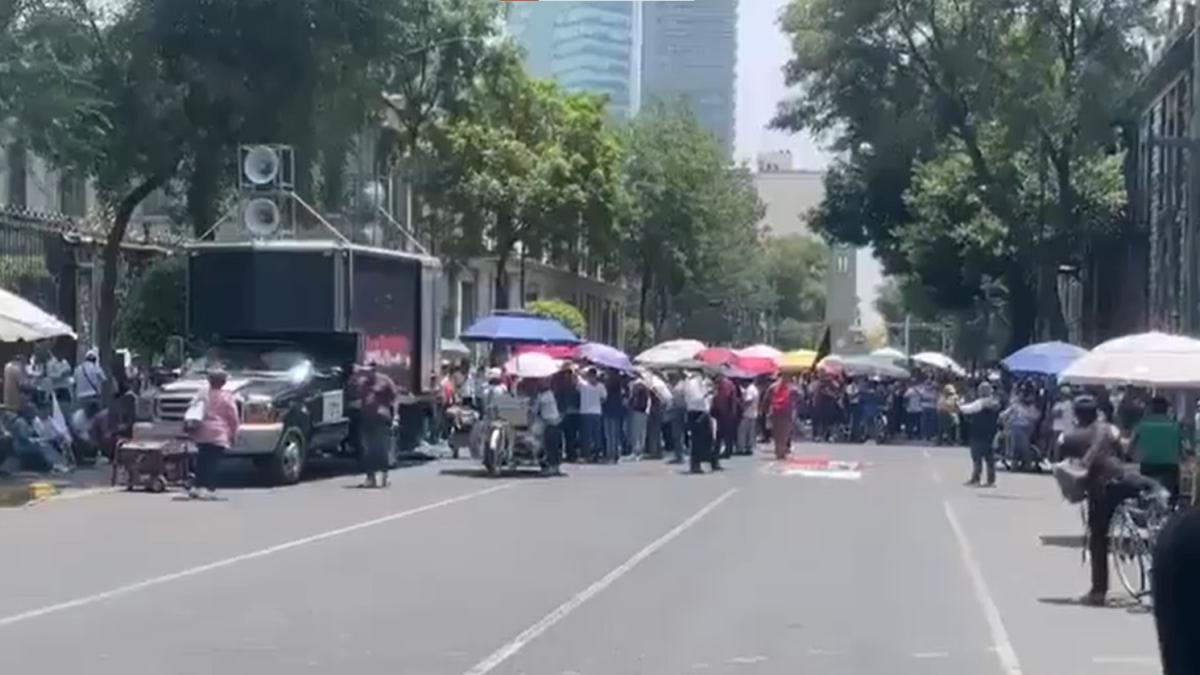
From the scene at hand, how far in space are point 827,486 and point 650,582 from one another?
15779 millimetres

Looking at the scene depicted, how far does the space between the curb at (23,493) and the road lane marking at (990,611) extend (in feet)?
36.9

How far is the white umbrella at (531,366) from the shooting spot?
115 feet

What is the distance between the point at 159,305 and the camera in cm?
3884

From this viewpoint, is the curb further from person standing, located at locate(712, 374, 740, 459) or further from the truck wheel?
person standing, located at locate(712, 374, 740, 459)

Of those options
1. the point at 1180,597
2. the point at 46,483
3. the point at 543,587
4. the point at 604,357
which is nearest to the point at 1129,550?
the point at 543,587

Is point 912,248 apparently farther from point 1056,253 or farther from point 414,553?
point 414,553

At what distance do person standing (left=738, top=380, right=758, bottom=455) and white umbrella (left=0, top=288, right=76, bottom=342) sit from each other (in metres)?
17.3

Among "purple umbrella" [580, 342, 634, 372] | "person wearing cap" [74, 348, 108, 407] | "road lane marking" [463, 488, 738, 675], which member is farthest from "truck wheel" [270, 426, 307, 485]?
"purple umbrella" [580, 342, 634, 372]

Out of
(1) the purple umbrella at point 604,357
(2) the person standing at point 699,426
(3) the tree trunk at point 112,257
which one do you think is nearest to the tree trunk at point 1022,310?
(1) the purple umbrella at point 604,357

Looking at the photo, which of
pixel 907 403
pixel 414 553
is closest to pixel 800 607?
pixel 414 553

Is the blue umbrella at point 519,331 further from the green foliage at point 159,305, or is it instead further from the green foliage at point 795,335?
the green foliage at point 795,335

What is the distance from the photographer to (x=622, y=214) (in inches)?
2596

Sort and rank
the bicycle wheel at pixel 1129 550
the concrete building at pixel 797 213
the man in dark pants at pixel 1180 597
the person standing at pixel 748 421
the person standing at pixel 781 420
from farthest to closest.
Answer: the concrete building at pixel 797 213, the person standing at pixel 748 421, the person standing at pixel 781 420, the bicycle wheel at pixel 1129 550, the man in dark pants at pixel 1180 597

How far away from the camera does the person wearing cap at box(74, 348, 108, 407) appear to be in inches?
1254
